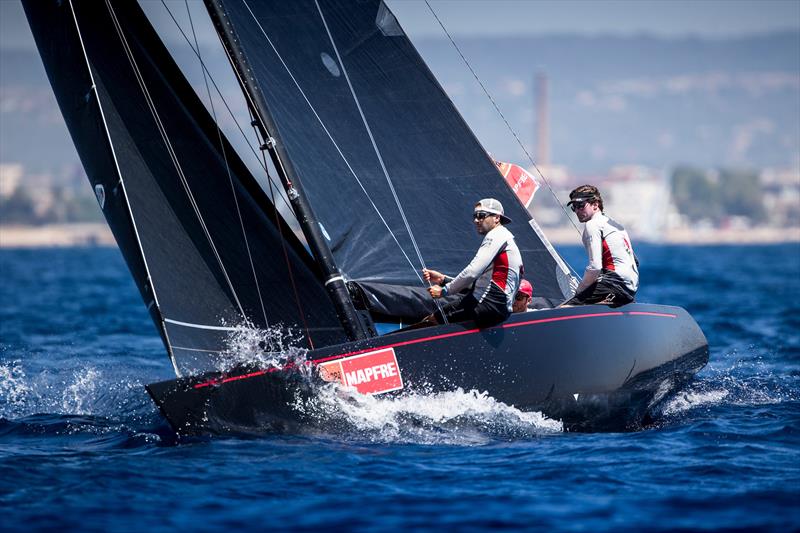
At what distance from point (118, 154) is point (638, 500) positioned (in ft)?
12.7

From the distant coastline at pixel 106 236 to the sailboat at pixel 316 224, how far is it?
10566 centimetres

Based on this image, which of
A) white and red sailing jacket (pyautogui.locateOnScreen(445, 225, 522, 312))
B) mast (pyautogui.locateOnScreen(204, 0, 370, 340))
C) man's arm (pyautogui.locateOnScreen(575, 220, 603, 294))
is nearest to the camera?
white and red sailing jacket (pyautogui.locateOnScreen(445, 225, 522, 312))

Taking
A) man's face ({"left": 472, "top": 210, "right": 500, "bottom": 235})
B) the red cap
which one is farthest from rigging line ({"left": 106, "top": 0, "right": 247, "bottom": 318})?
the red cap

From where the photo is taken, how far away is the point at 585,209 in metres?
7.70

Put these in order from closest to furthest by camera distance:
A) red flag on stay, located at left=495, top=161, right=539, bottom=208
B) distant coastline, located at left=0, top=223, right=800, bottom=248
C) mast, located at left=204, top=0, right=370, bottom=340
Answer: mast, located at left=204, top=0, right=370, bottom=340 < red flag on stay, located at left=495, top=161, right=539, bottom=208 < distant coastline, located at left=0, top=223, right=800, bottom=248

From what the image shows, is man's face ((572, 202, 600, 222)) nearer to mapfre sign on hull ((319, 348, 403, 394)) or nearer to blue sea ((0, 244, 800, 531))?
blue sea ((0, 244, 800, 531))

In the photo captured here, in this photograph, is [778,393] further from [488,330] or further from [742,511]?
[742,511]

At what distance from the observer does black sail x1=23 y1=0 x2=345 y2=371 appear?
739 centimetres

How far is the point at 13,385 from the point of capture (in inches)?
366

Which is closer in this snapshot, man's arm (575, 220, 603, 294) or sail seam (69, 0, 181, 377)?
sail seam (69, 0, 181, 377)

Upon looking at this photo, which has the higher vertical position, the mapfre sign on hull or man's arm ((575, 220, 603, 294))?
man's arm ((575, 220, 603, 294))

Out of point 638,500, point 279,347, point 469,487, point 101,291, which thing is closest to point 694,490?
point 638,500

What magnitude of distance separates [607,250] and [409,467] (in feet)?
7.54

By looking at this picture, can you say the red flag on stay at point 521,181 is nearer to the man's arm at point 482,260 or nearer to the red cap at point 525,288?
the red cap at point 525,288
